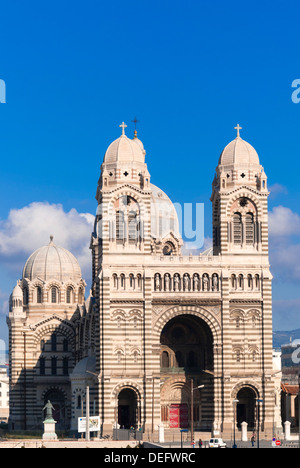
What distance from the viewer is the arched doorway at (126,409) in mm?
93438

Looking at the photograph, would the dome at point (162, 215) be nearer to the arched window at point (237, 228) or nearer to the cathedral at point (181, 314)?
the cathedral at point (181, 314)

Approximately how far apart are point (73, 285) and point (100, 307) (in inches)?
1065

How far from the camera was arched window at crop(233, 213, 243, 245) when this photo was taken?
95500 mm

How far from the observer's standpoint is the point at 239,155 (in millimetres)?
96062

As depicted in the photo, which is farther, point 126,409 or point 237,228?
point 237,228

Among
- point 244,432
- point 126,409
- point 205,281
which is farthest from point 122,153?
point 244,432

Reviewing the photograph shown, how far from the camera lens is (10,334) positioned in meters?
115

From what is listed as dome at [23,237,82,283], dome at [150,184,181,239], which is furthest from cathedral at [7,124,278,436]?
dome at [23,237,82,283]

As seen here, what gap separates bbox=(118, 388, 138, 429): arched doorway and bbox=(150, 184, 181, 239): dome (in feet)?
71.5

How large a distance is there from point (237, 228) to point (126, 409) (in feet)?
58.0

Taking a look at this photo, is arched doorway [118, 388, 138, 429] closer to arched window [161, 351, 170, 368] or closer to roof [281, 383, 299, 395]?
arched window [161, 351, 170, 368]

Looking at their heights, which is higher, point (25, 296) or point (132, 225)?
point (132, 225)

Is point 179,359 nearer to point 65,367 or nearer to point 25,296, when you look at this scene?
point 65,367

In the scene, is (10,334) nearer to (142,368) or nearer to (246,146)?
(142,368)
